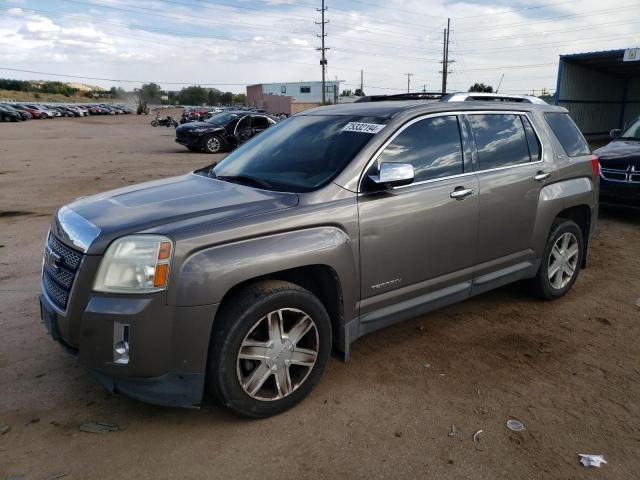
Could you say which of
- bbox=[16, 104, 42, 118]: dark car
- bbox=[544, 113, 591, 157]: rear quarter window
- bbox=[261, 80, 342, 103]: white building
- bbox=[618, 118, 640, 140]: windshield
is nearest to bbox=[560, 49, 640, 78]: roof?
bbox=[618, 118, 640, 140]: windshield

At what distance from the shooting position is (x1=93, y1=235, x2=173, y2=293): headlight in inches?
102

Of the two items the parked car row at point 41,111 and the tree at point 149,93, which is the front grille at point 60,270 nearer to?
the parked car row at point 41,111

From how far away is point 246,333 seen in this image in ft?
9.14

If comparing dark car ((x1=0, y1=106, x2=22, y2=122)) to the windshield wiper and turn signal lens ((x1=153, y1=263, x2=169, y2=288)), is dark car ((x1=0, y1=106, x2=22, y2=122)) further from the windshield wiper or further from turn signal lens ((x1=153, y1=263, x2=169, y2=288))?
turn signal lens ((x1=153, y1=263, x2=169, y2=288))

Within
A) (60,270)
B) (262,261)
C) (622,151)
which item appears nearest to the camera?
(262,261)

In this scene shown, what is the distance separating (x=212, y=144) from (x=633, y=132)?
46.6 feet

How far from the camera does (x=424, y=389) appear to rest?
10.9ft

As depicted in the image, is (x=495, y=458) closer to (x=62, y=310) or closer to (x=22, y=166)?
(x=62, y=310)

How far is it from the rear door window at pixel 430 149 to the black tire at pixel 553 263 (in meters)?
1.40

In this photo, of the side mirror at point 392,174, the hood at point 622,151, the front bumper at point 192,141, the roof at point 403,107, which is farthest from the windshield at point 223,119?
the side mirror at point 392,174

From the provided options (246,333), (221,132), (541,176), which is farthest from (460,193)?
(221,132)

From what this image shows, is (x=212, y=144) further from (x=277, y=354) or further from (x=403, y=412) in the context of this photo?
(x=403, y=412)

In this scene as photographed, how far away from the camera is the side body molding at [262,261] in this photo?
2604 mm

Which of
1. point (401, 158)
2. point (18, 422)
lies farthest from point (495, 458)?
point (18, 422)
